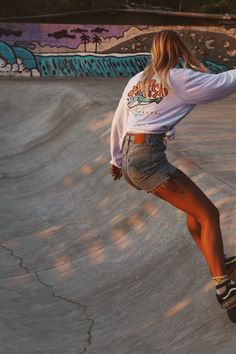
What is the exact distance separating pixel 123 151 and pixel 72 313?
2111 millimetres

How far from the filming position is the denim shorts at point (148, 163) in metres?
3.41

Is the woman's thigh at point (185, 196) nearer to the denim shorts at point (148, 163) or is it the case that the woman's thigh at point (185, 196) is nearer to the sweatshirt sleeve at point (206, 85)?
the denim shorts at point (148, 163)

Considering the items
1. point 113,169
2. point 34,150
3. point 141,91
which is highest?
point 141,91

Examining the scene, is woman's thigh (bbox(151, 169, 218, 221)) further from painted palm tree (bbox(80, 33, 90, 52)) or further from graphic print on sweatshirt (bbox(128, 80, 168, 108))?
painted palm tree (bbox(80, 33, 90, 52))

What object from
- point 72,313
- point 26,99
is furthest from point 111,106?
point 72,313

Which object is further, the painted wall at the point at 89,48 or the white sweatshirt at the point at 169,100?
the painted wall at the point at 89,48

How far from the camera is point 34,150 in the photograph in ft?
38.0

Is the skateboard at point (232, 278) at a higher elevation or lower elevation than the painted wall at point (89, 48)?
higher

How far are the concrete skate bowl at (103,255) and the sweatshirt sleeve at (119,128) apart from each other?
4.18 feet

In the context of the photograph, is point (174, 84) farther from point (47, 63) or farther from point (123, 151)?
point (47, 63)

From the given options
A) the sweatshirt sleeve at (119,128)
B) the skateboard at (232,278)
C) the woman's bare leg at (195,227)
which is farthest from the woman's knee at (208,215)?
the sweatshirt sleeve at (119,128)

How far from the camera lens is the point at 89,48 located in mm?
21031

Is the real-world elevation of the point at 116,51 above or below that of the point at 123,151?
below

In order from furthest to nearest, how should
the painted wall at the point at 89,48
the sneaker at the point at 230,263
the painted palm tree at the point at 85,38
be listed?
the painted palm tree at the point at 85,38 < the painted wall at the point at 89,48 < the sneaker at the point at 230,263
